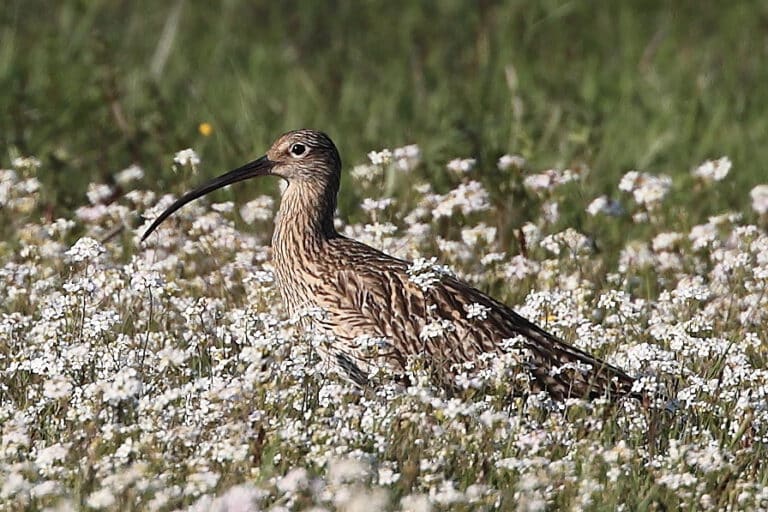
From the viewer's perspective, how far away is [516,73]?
12602 mm

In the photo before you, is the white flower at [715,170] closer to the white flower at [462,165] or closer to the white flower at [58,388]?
the white flower at [462,165]

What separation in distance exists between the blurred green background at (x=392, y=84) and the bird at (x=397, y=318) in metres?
2.24

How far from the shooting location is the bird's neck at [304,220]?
300 inches

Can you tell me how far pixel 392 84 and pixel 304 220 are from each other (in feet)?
16.1

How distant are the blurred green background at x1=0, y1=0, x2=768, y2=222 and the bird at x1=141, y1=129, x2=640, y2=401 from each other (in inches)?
88.2

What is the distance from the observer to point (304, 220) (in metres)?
7.77

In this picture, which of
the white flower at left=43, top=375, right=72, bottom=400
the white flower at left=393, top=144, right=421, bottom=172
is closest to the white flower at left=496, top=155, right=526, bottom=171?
the white flower at left=393, top=144, right=421, bottom=172

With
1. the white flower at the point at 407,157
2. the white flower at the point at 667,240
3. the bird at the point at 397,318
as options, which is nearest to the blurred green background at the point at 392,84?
the white flower at the point at 407,157

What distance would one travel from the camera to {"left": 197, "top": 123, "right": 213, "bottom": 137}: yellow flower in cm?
1104

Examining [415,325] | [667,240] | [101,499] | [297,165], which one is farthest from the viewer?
[667,240]

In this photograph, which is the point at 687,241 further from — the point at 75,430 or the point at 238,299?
the point at 75,430

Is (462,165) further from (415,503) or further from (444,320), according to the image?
(415,503)

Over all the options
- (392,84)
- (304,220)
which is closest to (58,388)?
(304,220)

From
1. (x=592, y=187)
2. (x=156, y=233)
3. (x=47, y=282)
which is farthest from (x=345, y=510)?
(x=592, y=187)
